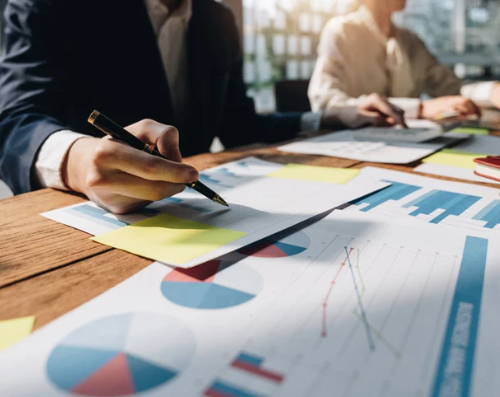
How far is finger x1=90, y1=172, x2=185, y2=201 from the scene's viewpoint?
463 mm

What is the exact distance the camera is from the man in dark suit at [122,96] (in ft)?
1.62

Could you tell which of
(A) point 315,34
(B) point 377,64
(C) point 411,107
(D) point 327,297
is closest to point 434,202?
(D) point 327,297

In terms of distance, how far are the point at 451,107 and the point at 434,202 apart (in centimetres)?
104

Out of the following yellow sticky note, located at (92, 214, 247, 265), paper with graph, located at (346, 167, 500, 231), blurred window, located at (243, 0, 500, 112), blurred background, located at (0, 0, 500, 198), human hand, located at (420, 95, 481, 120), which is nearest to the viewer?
yellow sticky note, located at (92, 214, 247, 265)

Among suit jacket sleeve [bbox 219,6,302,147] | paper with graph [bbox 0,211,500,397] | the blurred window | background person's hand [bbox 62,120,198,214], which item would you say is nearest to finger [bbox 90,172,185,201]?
background person's hand [bbox 62,120,198,214]

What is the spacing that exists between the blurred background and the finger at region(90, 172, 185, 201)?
1.62 meters

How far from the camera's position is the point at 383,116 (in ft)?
3.93

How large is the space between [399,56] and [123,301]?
2.01m

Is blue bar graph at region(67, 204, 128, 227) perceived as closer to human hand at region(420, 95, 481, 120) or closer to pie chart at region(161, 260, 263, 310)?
pie chart at region(161, 260, 263, 310)

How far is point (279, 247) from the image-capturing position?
1.34 ft

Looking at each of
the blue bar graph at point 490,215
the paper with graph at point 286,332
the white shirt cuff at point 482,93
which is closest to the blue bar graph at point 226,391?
the paper with graph at point 286,332

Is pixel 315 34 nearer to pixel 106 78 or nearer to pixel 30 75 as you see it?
pixel 106 78

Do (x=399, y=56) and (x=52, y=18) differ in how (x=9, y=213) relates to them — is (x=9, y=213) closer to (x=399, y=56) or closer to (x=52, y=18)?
(x=52, y=18)

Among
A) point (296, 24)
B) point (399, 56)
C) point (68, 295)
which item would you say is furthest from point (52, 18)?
point (296, 24)
